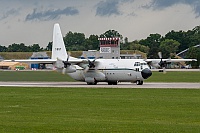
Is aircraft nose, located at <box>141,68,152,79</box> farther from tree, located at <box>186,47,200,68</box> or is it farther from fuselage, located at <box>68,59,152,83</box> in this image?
tree, located at <box>186,47,200,68</box>

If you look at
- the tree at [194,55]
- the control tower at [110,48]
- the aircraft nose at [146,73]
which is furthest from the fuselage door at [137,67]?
the tree at [194,55]

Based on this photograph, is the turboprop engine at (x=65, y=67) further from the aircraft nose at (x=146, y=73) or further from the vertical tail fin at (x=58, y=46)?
the aircraft nose at (x=146, y=73)

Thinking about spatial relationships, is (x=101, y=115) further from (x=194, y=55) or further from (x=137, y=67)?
(x=194, y=55)

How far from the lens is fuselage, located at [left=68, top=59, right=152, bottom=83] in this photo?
57.4 m

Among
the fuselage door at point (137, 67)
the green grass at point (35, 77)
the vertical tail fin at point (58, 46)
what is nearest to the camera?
the fuselage door at point (137, 67)

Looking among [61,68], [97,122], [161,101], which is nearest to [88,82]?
[61,68]

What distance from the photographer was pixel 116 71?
58.5m

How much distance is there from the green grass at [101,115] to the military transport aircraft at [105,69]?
21.5 m

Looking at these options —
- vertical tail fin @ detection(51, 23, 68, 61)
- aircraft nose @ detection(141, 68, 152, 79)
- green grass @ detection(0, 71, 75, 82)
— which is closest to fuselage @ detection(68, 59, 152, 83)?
aircraft nose @ detection(141, 68, 152, 79)

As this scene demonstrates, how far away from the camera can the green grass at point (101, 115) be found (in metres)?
21.9

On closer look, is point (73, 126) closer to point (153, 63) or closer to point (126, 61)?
point (126, 61)

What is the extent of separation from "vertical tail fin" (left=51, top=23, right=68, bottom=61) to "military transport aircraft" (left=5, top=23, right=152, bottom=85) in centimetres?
226

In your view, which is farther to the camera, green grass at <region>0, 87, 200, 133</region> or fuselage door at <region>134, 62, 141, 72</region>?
fuselage door at <region>134, 62, 141, 72</region>

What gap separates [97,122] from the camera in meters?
23.6
